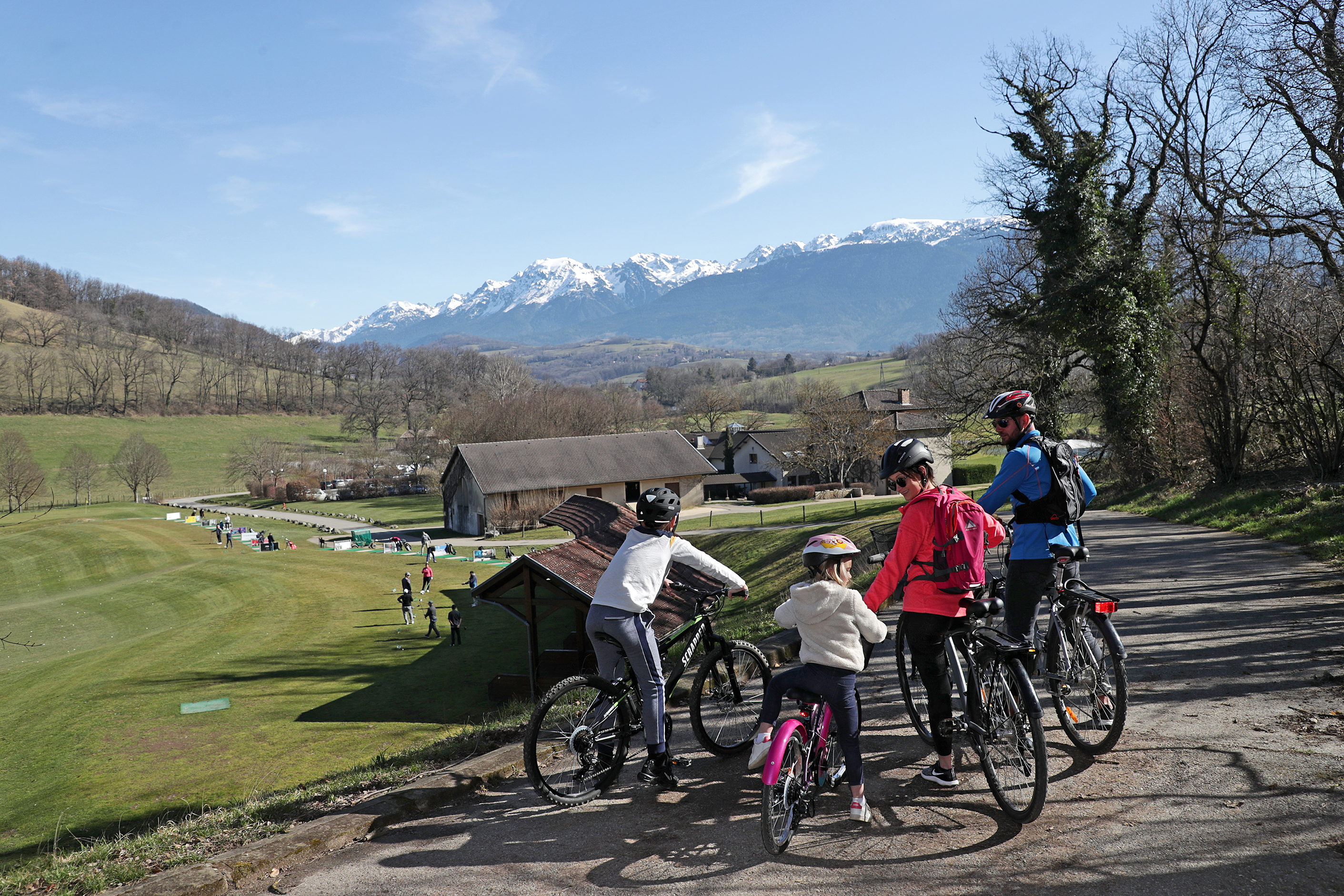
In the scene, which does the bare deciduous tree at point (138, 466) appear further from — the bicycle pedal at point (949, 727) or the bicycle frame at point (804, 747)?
the bicycle pedal at point (949, 727)

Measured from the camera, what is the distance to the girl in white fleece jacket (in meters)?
4.60

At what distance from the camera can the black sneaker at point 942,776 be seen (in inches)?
197

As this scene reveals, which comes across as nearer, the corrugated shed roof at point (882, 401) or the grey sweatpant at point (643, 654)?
A: the grey sweatpant at point (643, 654)

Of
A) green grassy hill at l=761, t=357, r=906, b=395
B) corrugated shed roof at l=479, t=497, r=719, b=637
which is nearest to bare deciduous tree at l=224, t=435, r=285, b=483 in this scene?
corrugated shed roof at l=479, t=497, r=719, b=637

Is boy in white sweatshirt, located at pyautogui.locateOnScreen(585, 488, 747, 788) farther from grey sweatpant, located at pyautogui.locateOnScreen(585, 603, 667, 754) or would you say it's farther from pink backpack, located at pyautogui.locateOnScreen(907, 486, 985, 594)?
pink backpack, located at pyautogui.locateOnScreen(907, 486, 985, 594)

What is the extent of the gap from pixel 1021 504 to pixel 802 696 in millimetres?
2161

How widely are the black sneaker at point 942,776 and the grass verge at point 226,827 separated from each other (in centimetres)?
366

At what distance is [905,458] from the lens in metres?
5.06

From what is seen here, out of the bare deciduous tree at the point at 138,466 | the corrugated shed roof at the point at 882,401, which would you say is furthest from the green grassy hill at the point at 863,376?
the bare deciduous tree at the point at 138,466

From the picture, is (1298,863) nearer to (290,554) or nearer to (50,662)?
(50,662)

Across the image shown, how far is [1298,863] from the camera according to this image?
381 centimetres

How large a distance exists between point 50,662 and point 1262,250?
4261cm

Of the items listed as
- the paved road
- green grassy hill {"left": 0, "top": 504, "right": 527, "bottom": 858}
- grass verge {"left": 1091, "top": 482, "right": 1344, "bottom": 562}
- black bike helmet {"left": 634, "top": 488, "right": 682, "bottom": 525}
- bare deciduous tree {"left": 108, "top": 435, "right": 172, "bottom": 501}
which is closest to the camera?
the paved road

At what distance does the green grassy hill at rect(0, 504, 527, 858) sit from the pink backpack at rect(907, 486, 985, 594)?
8670mm
